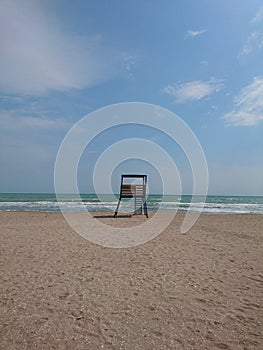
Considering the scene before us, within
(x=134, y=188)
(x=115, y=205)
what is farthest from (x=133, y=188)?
(x=115, y=205)

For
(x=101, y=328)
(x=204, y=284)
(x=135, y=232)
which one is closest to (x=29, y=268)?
(x=101, y=328)

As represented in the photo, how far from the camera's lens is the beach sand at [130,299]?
2895mm

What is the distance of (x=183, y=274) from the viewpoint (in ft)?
16.3

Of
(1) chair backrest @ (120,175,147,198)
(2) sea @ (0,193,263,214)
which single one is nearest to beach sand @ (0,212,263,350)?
(1) chair backrest @ (120,175,147,198)

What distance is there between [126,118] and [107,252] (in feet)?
19.0

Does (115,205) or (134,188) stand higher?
(134,188)

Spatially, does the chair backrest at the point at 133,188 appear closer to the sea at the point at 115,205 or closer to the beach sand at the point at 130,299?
the sea at the point at 115,205

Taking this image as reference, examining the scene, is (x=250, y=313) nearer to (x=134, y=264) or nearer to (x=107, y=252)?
(x=134, y=264)

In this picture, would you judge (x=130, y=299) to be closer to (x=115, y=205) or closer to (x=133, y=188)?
(x=133, y=188)

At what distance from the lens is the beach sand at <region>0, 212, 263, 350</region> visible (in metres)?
2.89

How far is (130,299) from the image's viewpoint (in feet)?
12.7

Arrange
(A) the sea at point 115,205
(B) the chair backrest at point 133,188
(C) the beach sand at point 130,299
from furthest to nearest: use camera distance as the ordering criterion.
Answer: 1. (A) the sea at point 115,205
2. (B) the chair backrest at point 133,188
3. (C) the beach sand at point 130,299

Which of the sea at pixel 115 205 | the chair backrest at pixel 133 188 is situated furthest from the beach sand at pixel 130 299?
the sea at pixel 115 205

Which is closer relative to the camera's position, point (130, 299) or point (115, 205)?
point (130, 299)
